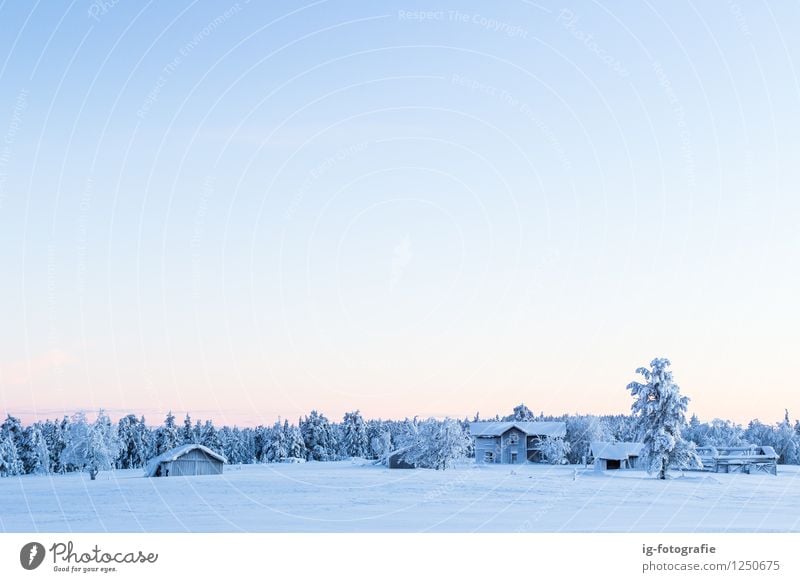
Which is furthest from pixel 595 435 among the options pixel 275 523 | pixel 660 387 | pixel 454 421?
pixel 275 523

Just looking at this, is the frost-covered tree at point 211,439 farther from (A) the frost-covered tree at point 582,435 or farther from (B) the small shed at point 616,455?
(B) the small shed at point 616,455

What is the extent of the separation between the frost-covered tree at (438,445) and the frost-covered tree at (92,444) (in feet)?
94.9

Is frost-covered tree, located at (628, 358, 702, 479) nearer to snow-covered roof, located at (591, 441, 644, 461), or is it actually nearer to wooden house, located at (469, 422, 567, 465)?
snow-covered roof, located at (591, 441, 644, 461)

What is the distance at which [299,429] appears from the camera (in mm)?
131875

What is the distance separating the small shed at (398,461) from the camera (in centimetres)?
8294

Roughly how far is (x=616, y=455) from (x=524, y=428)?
15842 mm

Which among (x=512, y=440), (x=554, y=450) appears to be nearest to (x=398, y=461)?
(x=512, y=440)

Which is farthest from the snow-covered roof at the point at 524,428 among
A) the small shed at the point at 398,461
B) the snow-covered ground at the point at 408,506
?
the snow-covered ground at the point at 408,506

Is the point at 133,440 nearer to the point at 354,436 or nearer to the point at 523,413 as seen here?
the point at 354,436

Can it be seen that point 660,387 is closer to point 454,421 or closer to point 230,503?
point 454,421

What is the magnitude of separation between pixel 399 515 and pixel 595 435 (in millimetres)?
71563

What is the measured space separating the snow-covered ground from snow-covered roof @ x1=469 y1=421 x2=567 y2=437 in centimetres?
3907

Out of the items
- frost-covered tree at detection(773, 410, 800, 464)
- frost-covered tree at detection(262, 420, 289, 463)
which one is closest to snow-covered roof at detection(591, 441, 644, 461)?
frost-covered tree at detection(773, 410, 800, 464)

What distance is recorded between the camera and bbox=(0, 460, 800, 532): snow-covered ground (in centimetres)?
2885
